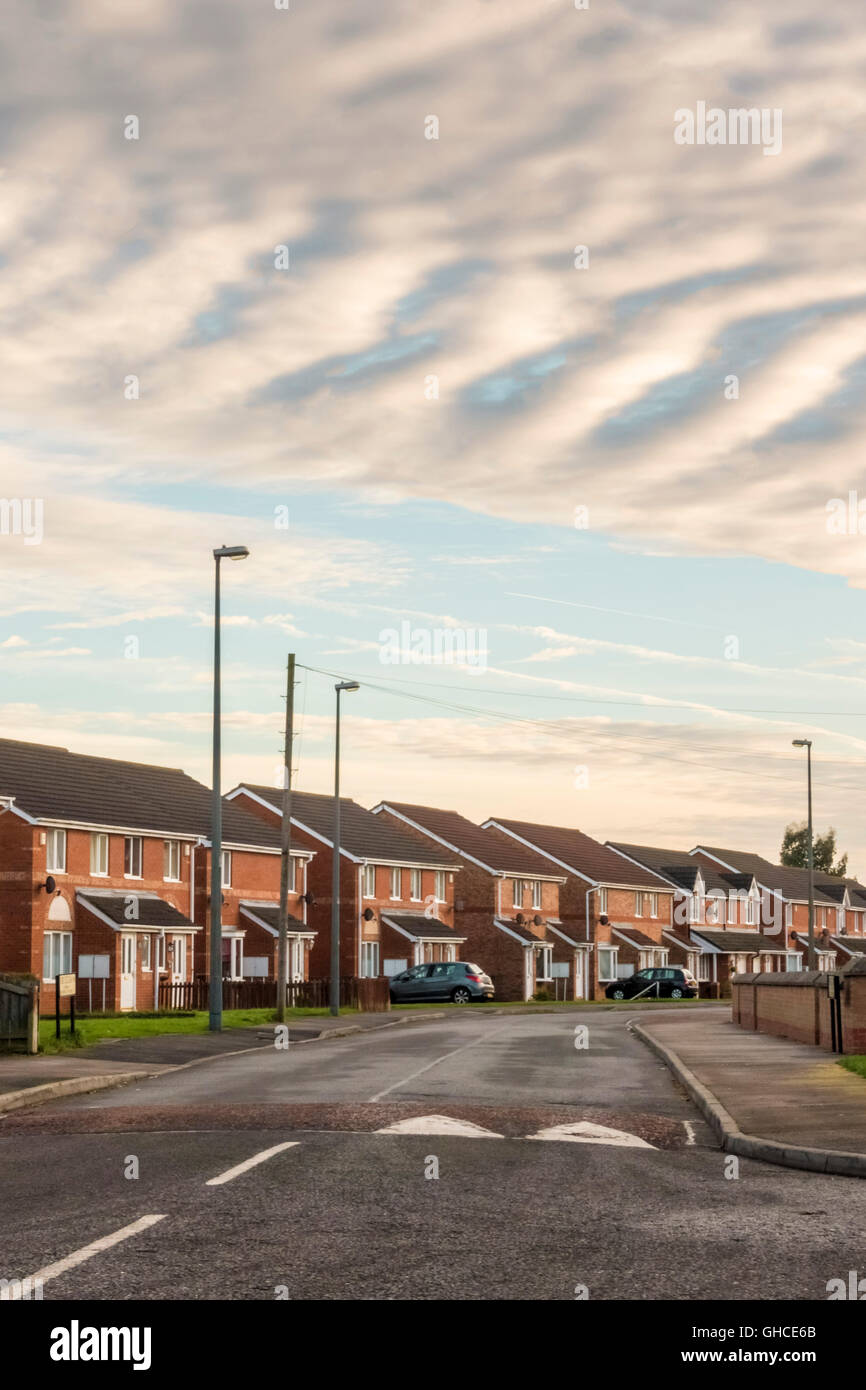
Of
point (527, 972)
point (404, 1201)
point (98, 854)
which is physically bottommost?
point (527, 972)

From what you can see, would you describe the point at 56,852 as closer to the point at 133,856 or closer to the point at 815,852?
the point at 133,856

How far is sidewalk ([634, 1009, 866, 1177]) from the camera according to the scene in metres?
13.0

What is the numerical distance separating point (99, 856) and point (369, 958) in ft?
63.1

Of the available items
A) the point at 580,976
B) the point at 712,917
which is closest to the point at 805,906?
the point at 712,917

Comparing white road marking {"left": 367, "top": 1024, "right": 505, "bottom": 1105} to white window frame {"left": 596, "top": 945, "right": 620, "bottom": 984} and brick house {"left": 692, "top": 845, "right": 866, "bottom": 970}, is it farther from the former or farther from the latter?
brick house {"left": 692, "top": 845, "right": 866, "bottom": 970}

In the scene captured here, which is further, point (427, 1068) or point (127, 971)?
point (127, 971)

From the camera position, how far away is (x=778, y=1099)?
17.3 metres

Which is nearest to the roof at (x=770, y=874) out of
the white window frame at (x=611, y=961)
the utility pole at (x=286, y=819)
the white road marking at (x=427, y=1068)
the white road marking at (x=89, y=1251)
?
the white window frame at (x=611, y=961)

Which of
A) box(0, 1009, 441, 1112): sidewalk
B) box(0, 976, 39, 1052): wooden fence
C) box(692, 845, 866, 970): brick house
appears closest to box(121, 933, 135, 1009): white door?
box(0, 1009, 441, 1112): sidewalk

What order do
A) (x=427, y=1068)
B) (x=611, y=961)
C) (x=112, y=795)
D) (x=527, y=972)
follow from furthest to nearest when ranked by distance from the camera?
(x=611, y=961) → (x=527, y=972) → (x=112, y=795) → (x=427, y=1068)

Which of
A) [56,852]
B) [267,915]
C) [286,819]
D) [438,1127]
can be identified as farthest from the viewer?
[267,915]
